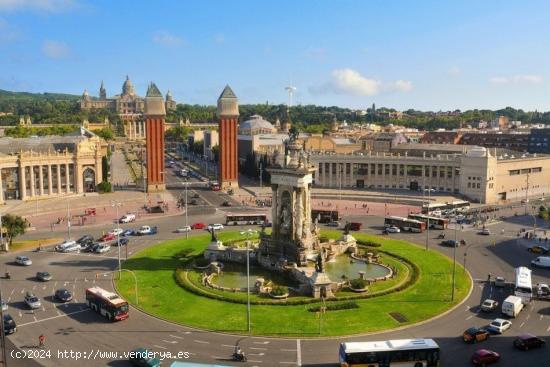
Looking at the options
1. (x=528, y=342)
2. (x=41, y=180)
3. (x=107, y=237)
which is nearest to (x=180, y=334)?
(x=528, y=342)

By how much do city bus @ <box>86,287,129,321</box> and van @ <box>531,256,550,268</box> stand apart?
51133mm

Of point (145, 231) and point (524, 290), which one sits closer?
point (524, 290)

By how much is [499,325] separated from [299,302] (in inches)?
734

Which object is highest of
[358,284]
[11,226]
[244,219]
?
[11,226]

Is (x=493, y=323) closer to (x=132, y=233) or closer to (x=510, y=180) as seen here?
(x=132, y=233)

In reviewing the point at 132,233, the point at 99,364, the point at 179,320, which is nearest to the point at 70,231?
the point at 132,233

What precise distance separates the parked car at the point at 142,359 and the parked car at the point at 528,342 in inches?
1121

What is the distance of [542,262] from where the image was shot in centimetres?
6719

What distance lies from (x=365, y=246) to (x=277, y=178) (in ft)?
63.3

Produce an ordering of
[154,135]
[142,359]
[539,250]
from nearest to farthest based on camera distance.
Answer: [142,359]
[539,250]
[154,135]

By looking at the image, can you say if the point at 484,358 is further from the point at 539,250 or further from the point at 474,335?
the point at 539,250

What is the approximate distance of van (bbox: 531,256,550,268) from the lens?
66938 millimetres

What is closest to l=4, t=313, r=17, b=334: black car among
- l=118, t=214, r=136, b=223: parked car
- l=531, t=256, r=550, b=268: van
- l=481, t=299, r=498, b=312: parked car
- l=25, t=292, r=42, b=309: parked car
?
l=25, t=292, r=42, b=309: parked car

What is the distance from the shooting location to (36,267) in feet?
223
